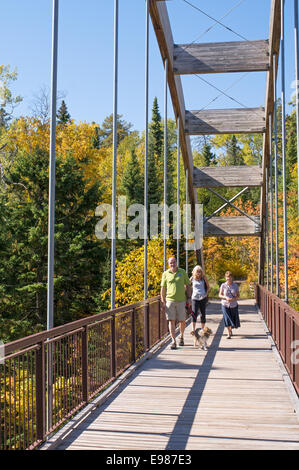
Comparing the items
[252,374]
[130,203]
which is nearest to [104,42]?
[252,374]

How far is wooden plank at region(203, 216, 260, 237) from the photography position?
62.9 ft

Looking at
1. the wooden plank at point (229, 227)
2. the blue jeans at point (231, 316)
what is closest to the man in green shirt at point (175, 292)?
the blue jeans at point (231, 316)

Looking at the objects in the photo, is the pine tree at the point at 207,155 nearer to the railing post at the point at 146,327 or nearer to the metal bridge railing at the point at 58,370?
the railing post at the point at 146,327

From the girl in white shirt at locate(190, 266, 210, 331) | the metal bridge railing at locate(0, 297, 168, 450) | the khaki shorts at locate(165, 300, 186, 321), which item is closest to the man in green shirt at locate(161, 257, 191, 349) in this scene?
the khaki shorts at locate(165, 300, 186, 321)

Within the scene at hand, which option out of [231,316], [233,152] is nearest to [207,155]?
[233,152]

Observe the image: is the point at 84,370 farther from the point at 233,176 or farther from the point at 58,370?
the point at 233,176

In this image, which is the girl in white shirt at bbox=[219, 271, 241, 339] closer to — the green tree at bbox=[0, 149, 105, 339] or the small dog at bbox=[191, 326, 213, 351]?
the small dog at bbox=[191, 326, 213, 351]

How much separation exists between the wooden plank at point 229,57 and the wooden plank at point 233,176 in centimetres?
477

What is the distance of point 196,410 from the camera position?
5320 mm

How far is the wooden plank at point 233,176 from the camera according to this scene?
17.7 metres

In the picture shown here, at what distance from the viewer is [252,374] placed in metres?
7.31

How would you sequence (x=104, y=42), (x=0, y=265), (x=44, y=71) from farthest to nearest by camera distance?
(x=44, y=71) < (x=0, y=265) < (x=104, y=42)

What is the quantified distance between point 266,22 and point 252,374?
926 cm
